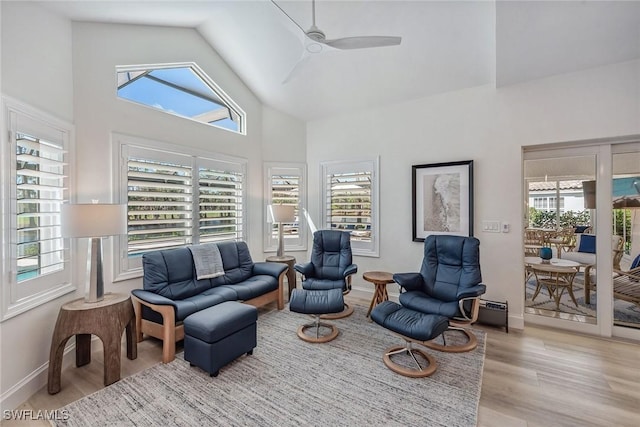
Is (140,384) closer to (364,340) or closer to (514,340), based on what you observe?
(364,340)

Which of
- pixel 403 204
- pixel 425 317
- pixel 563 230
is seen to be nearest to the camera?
pixel 425 317

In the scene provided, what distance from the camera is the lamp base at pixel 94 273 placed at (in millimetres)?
2443

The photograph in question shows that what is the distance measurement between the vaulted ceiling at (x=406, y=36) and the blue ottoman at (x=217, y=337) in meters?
2.55

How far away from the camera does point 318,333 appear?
3.17m

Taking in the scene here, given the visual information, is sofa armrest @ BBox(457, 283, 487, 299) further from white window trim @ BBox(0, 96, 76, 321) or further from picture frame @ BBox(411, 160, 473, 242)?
white window trim @ BBox(0, 96, 76, 321)

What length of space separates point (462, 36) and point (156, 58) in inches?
143

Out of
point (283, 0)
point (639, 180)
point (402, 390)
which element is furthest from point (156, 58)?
point (639, 180)

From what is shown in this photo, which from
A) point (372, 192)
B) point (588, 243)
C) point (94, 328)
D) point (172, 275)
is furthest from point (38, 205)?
point (588, 243)

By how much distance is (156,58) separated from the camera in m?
3.48

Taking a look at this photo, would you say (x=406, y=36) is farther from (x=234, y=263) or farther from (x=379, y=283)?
(x=234, y=263)

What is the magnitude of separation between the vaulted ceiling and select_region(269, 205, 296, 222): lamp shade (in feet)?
6.16

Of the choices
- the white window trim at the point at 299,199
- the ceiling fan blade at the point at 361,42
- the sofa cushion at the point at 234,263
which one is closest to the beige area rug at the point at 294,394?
the sofa cushion at the point at 234,263

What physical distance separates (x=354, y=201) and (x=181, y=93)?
305 centimetres

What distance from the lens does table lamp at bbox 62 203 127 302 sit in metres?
2.28
